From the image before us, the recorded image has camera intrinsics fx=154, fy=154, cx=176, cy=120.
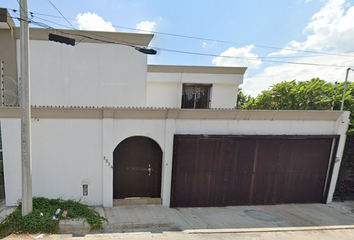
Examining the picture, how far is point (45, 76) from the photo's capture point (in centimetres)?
624

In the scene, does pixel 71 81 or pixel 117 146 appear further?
pixel 71 81

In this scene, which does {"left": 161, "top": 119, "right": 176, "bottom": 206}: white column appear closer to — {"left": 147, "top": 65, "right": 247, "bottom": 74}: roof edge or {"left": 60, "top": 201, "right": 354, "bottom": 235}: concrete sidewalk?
{"left": 60, "top": 201, "right": 354, "bottom": 235}: concrete sidewalk

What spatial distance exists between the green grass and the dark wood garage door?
2.59m

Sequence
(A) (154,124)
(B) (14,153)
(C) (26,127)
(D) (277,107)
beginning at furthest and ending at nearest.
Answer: (D) (277,107)
(A) (154,124)
(B) (14,153)
(C) (26,127)

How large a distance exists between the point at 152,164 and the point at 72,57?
216 inches

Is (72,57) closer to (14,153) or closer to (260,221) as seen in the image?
(14,153)

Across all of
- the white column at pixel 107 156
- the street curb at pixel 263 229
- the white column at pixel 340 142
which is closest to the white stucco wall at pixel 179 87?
the white column at pixel 107 156

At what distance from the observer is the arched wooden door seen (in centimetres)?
552

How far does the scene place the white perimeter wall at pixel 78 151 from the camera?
490cm

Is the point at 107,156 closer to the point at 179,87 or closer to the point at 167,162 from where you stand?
the point at 167,162

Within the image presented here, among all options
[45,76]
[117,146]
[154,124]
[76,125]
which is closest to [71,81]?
[45,76]

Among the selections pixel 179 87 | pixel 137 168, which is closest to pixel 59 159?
pixel 137 168

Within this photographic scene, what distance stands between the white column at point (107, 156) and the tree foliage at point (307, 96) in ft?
29.1

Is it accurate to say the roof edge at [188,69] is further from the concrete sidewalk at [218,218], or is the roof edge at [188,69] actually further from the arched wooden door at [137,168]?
the concrete sidewalk at [218,218]
